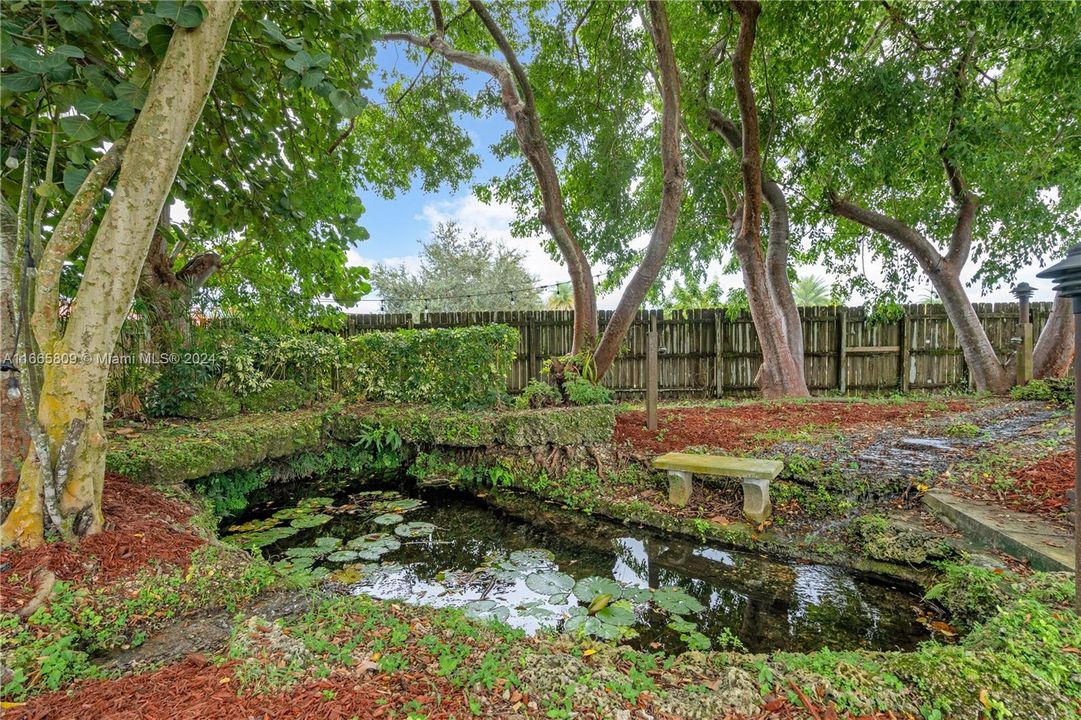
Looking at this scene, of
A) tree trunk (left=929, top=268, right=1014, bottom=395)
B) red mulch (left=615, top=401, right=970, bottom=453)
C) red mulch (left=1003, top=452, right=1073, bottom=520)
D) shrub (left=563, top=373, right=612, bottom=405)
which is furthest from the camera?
tree trunk (left=929, top=268, right=1014, bottom=395)

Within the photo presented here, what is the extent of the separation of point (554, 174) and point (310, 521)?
514cm

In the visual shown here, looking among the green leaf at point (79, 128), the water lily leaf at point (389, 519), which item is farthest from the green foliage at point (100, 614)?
the green leaf at point (79, 128)

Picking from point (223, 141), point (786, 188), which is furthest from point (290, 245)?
point (786, 188)

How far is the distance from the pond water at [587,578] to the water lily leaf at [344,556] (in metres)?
0.02

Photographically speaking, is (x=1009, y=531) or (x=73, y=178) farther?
(x=1009, y=531)

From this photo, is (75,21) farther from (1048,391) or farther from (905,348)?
(905,348)

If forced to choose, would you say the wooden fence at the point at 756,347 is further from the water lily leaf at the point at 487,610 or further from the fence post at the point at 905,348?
the water lily leaf at the point at 487,610

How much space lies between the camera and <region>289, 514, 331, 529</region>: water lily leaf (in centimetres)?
388

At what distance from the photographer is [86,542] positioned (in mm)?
2203

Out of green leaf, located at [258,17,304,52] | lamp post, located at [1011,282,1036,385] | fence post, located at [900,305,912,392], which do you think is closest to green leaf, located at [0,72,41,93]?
green leaf, located at [258,17,304,52]

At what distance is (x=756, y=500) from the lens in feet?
12.0

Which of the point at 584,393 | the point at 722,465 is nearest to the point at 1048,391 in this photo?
the point at 722,465

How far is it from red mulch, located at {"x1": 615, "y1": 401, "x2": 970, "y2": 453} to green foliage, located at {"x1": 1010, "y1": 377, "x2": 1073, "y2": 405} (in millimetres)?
935

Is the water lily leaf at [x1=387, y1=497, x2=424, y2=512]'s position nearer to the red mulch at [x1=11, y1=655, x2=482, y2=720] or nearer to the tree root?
the tree root
